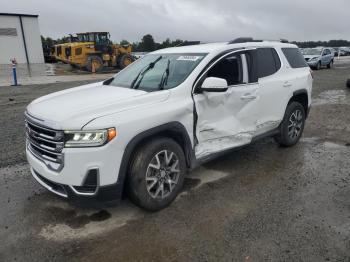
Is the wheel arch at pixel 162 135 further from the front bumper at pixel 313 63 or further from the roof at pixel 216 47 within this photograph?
the front bumper at pixel 313 63

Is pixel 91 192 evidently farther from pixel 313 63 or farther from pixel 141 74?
pixel 313 63

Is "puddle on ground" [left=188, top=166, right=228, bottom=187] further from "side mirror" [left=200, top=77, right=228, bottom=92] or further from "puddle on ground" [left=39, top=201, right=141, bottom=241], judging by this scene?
"side mirror" [left=200, top=77, right=228, bottom=92]

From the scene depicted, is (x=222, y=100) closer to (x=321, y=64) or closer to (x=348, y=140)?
(x=348, y=140)

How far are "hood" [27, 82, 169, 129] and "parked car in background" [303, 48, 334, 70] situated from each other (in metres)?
22.5

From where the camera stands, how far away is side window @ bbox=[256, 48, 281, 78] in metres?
4.90

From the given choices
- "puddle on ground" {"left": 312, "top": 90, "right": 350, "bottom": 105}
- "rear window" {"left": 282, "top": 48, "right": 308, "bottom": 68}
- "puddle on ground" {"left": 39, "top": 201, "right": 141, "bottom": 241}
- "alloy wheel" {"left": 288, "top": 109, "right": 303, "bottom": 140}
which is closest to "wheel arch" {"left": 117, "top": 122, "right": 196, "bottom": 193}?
"puddle on ground" {"left": 39, "top": 201, "right": 141, "bottom": 241}

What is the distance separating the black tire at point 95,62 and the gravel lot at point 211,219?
17.9m

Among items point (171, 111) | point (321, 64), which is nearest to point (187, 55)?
point (171, 111)

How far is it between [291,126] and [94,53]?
64.0 ft

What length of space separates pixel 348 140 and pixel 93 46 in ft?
64.3

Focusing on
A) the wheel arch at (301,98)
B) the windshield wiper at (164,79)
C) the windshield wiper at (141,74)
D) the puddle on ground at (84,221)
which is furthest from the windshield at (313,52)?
the puddle on ground at (84,221)

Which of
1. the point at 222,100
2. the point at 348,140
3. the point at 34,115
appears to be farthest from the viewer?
the point at 348,140

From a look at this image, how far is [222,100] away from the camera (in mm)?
4184

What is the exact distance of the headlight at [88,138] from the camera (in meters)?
3.05
